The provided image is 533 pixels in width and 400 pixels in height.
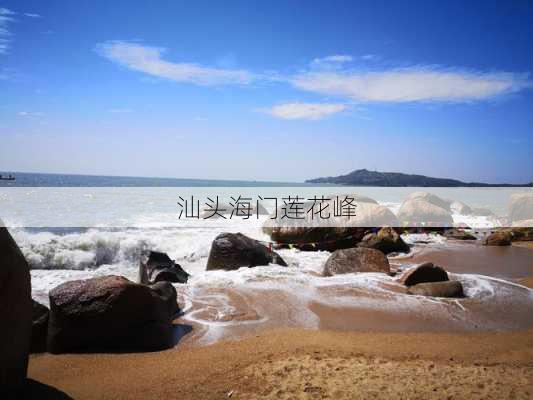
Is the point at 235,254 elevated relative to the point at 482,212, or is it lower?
lower

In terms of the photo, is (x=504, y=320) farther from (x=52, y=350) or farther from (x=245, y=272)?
(x=52, y=350)

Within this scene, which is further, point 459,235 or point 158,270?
point 459,235

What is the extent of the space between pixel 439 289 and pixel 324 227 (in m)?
6.83

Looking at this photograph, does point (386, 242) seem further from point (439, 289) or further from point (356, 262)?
point (439, 289)

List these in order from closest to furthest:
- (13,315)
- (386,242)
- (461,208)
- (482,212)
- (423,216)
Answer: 1. (13,315)
2. (386,242)
3. (423,216)
4. (482,212)
5. (461,208)

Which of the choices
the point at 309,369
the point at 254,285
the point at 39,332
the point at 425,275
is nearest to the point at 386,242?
the point at 425,275

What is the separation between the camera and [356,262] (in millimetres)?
8992

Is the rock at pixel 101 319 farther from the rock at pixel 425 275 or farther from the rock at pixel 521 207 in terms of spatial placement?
the rock at pixel 521 207

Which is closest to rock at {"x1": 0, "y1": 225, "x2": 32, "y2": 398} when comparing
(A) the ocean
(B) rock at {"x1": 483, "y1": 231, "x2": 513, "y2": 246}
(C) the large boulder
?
(A) the ocean

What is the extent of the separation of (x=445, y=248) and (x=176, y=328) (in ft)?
37.2

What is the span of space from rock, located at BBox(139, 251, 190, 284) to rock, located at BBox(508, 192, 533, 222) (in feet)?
72.9

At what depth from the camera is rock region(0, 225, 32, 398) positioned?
2.99m

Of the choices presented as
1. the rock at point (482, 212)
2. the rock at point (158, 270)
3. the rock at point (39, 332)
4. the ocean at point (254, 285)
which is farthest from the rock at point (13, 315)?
the rock at point (482, 212)

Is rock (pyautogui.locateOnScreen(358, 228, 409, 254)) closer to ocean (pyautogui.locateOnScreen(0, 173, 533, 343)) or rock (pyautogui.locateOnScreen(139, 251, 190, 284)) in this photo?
ocean (pyautogui.locateOnScreen(0, 173, 533, 343))
